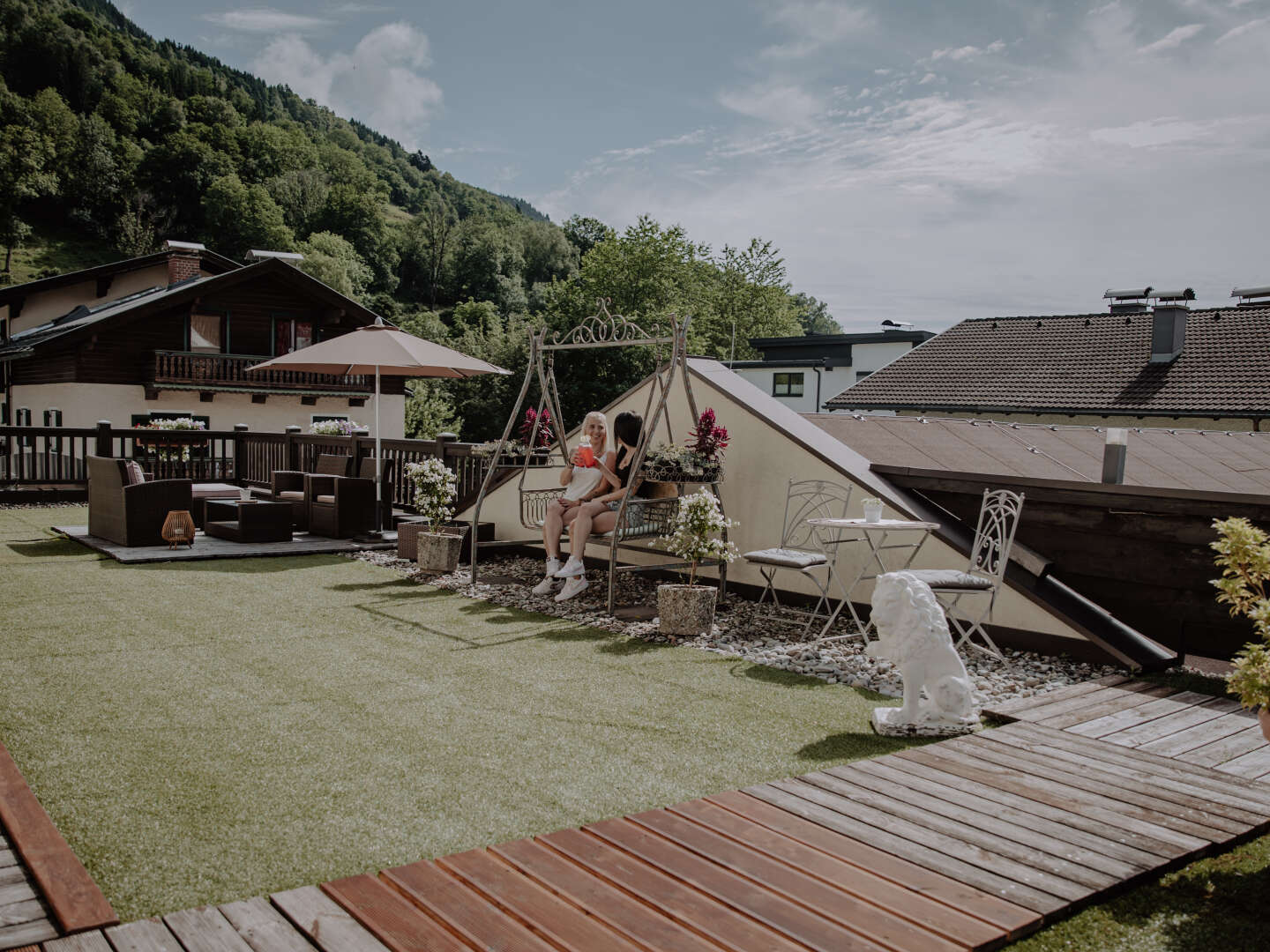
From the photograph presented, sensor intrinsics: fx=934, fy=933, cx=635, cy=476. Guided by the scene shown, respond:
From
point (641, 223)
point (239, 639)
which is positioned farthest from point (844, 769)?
point (641, 223)

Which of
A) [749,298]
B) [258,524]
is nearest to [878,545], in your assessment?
[258,524]

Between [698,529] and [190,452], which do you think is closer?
[698,529]

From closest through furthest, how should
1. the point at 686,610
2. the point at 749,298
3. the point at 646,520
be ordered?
the point at 686,610, the point at 646,520, the point at 749,298

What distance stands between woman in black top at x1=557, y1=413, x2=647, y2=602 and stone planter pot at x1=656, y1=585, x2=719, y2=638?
3.27 feet

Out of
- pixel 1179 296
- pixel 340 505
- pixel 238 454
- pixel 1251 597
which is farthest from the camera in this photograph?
pixel 1179 296

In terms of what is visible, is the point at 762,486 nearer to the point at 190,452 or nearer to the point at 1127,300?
the point at 190,452

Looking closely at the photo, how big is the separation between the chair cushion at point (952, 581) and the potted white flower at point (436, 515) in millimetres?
4153

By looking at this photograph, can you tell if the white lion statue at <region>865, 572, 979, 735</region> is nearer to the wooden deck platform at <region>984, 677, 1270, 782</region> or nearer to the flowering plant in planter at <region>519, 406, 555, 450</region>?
the wooden deck platform at <region>984, 677, 1270, 782</region>

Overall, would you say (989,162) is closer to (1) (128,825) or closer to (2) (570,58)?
(2) (570,58)

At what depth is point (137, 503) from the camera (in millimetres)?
8695

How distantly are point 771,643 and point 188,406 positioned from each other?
2342cm

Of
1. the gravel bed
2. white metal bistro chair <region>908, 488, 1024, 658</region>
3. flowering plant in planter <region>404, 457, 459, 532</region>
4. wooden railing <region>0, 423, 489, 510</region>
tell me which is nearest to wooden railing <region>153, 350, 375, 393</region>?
wooden railing <region>0, 423, 489, 510</region>

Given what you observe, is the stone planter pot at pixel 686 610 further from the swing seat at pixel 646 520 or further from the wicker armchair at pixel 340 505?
the wicker armchair at pixel 340 505

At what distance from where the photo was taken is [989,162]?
28750mm
